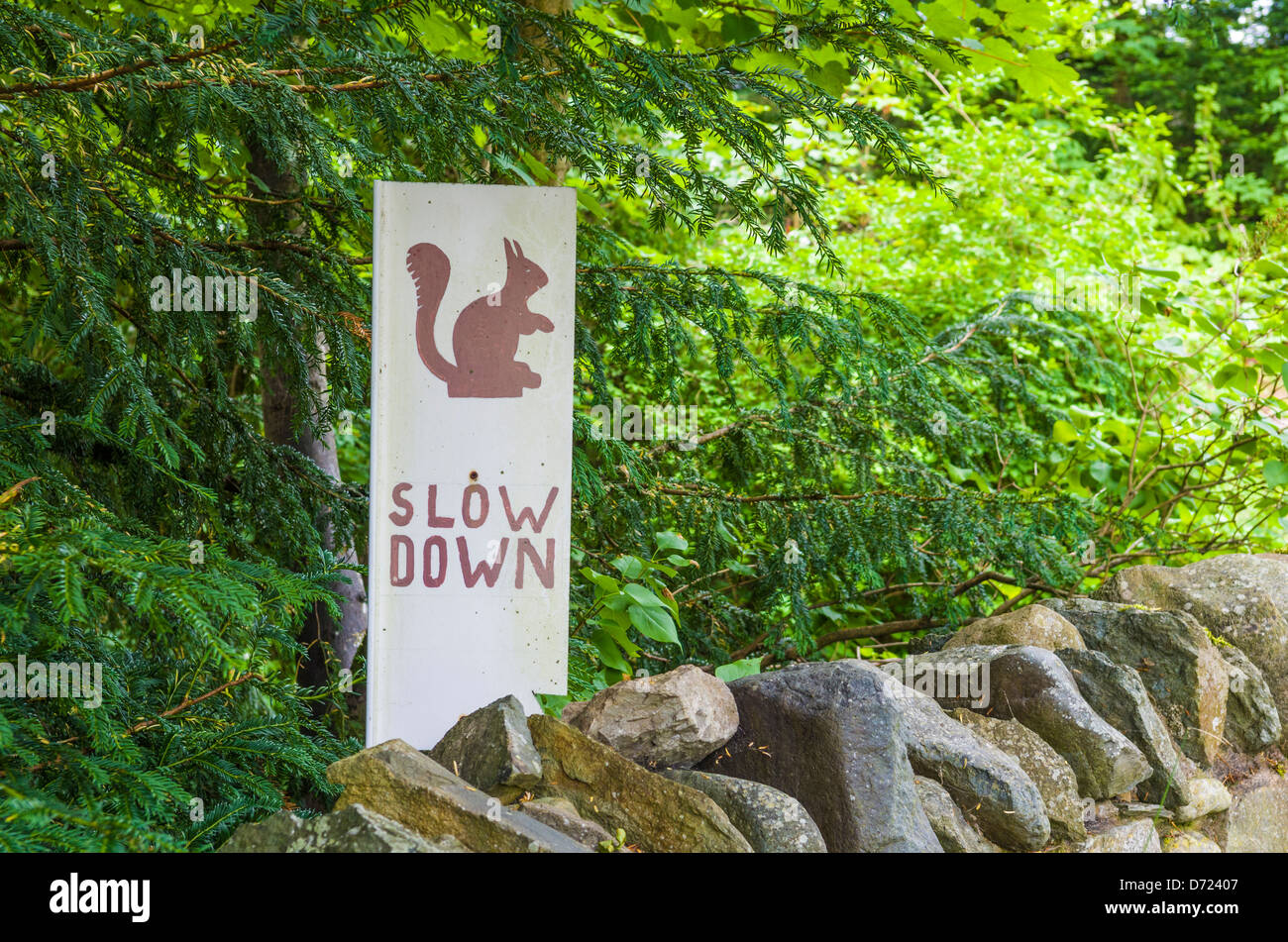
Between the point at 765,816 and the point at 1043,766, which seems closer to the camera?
the point at 765,816

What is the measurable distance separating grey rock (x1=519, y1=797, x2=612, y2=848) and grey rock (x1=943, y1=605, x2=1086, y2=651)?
5.22ft

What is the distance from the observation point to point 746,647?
12.7 ft

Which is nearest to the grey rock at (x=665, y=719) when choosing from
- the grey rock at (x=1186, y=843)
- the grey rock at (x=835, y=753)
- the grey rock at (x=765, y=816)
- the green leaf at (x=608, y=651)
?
the grey rock at (x=835, y=753)

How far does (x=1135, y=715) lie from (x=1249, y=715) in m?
0.68

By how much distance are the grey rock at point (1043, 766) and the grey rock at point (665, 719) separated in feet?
2.35

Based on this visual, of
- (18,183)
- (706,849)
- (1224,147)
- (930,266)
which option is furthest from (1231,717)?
(1224,147)

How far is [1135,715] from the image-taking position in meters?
2.74

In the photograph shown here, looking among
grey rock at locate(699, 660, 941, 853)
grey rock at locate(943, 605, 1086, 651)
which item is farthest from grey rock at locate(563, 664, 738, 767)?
grey rock at locate(943, 605, 1086, 651)

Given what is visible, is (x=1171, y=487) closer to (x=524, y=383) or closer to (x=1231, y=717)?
(x=1231, y=717)

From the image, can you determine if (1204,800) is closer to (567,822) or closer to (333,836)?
(567,822)

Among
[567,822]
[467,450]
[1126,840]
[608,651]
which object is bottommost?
[1126,840]

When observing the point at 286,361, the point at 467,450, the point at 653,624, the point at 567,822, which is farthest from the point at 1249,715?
the point at 286,361

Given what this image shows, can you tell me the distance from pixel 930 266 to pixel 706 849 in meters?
6.18

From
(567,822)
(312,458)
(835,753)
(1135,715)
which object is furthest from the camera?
(312,458)
